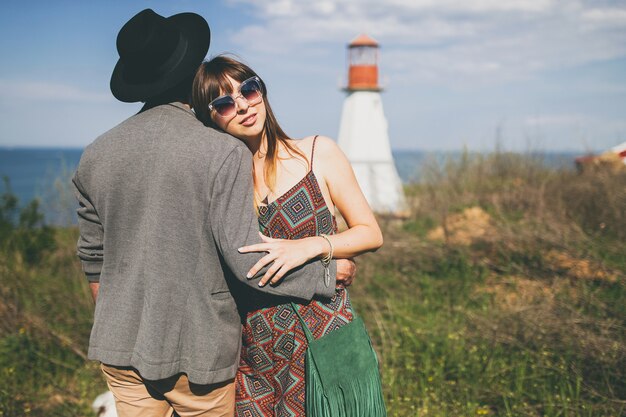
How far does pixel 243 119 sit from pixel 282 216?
1.40 feet

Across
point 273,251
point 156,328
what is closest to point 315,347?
point 273,251

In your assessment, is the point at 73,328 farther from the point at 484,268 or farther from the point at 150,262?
the point at 484,268

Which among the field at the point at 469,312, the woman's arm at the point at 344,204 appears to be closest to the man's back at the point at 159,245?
the woman's arm at the point at 344,204

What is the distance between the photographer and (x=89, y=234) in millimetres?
1837

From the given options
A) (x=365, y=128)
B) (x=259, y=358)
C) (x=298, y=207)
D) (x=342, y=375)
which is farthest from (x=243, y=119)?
(x=365, y=128)

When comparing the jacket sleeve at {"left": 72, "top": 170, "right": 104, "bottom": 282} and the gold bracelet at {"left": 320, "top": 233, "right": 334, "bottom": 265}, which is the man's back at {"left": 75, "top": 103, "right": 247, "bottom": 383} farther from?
the gold bracelet at {"left": 320, "top": 233, "right": 334, "bottom": 265}

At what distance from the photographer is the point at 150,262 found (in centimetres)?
165

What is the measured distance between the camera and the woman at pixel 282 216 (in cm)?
197

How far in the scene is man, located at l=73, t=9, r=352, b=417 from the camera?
63.0 inches

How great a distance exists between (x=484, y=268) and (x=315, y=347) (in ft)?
14.3

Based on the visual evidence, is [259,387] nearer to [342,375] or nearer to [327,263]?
[342,375]

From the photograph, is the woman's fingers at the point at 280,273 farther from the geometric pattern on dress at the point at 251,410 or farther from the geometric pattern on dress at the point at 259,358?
the geometric pattern on dress at the point at 251,410

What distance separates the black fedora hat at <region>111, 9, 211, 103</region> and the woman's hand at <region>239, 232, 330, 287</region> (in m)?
0.64

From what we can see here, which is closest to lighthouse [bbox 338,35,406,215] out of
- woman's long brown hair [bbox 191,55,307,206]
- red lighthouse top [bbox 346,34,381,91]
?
red lighthouse top [bbox 346,34,381,91]
